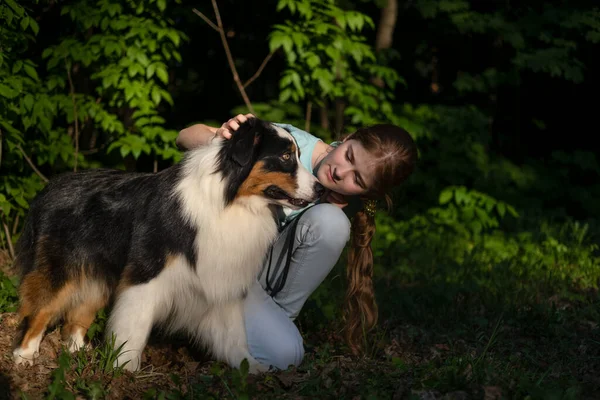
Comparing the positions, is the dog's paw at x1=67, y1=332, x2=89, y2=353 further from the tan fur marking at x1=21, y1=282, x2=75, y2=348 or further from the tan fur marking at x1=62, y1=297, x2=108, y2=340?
the tan fur marking at x1=21, y1=282, x2=75, y2=348

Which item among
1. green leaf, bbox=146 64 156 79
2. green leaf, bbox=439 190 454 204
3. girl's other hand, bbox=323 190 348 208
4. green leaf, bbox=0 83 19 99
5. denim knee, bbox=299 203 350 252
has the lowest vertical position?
green leaf, bbox=439 190 454 204

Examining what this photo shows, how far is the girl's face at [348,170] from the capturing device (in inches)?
149

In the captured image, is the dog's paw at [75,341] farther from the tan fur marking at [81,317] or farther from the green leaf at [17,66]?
the green leaf at [17,66]

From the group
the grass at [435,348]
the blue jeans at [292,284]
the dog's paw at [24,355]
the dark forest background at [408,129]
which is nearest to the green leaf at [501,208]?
the dark forest background at [408,129]

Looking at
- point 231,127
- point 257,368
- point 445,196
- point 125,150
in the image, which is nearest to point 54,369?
point 257,368

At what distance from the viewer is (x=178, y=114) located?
346 inches

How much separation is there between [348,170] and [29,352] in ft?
6.86

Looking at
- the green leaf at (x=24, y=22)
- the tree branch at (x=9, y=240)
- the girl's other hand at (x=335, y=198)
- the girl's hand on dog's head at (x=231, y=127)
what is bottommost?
the tree branch at (x=9, y=240)

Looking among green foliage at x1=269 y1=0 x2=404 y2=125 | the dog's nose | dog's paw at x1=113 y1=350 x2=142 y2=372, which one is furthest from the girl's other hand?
green foliage at x1=269 y1=0 x2=404 y2=125

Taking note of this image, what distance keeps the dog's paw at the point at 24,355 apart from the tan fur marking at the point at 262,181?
149 cm

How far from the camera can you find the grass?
10.3 feet

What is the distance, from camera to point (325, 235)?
12.8ft

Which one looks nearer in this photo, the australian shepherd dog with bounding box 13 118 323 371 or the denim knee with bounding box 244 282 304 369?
the australian shepherd dog with bounding box 13 118 323 371

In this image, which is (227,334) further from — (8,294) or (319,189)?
(8,294)
